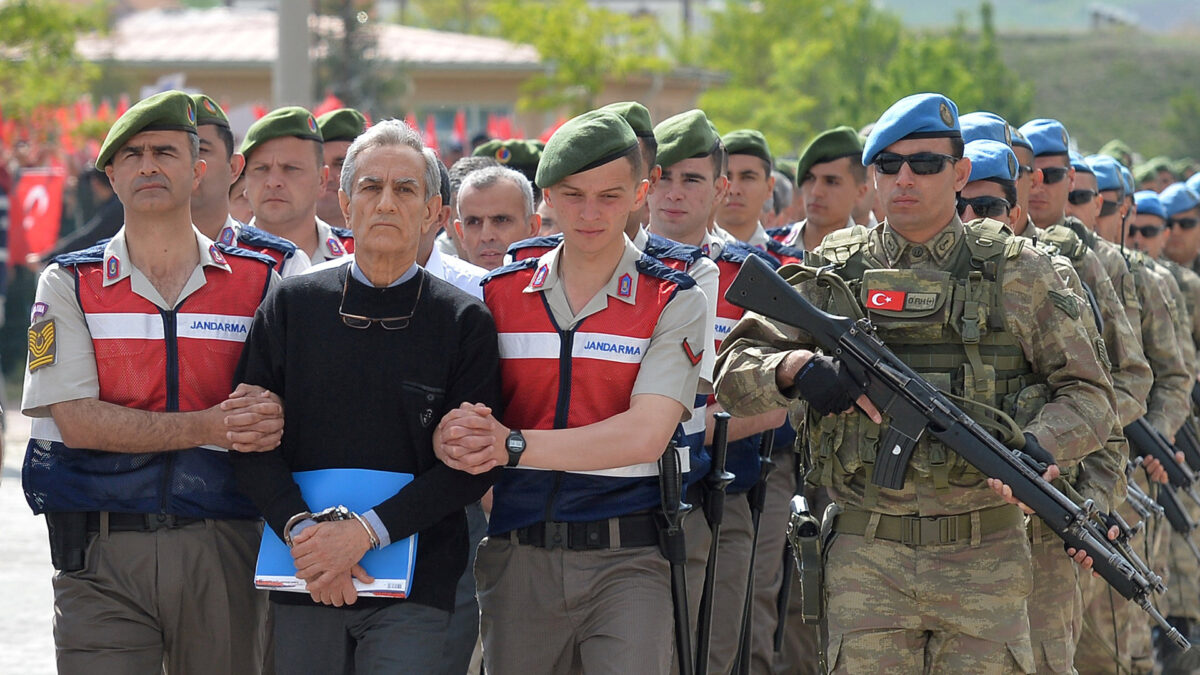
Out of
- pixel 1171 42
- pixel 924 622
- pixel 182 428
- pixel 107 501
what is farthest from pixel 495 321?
pixel 1171 42

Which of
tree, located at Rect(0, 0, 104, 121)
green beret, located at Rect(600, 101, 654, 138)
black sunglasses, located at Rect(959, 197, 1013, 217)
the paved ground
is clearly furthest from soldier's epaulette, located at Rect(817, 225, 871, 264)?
tree, located at Rect(0, 0, 104, 121)

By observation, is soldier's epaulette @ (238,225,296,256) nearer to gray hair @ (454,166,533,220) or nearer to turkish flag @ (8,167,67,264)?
gray hair @ (454,166,533,220)

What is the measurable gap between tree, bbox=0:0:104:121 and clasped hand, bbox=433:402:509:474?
2171 cm

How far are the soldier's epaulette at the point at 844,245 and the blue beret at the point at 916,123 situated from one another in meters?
0.26

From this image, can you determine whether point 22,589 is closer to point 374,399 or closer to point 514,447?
point 374,399

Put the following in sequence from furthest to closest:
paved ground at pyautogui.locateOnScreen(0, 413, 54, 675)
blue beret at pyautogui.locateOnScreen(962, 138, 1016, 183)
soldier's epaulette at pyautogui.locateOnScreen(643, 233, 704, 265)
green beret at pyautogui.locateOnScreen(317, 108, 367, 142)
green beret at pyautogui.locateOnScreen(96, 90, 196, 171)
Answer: paved ground at pyautogui.locateOnScreen(0, 413, 54, 675) → green beret at pyautogui.locateOnScreen(317, 108, 367, 142) → blue beret at pyautogui.locateOnScreen(962, 138, 1016, 183) → soldier's epaulette at pyautogui.locateOnScreen(643, 233, 704, 265) → green beret at pyautogui.locateOnScreen(96, 90, 196, 171)

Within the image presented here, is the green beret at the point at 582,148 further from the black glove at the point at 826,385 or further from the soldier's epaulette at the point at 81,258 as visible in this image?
the soldier's epaulette at the point at 81,258

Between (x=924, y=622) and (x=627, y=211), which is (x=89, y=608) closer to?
(x=627, y=211)

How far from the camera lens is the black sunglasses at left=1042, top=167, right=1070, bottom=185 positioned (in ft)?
24.6

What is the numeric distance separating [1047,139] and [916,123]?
274 cm

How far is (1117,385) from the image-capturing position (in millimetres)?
6344

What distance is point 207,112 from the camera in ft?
18.3

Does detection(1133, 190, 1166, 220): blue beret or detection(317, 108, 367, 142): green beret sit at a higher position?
detection(317, 108, 367, 142): green beret

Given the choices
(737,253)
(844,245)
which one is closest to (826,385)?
(844,245)
